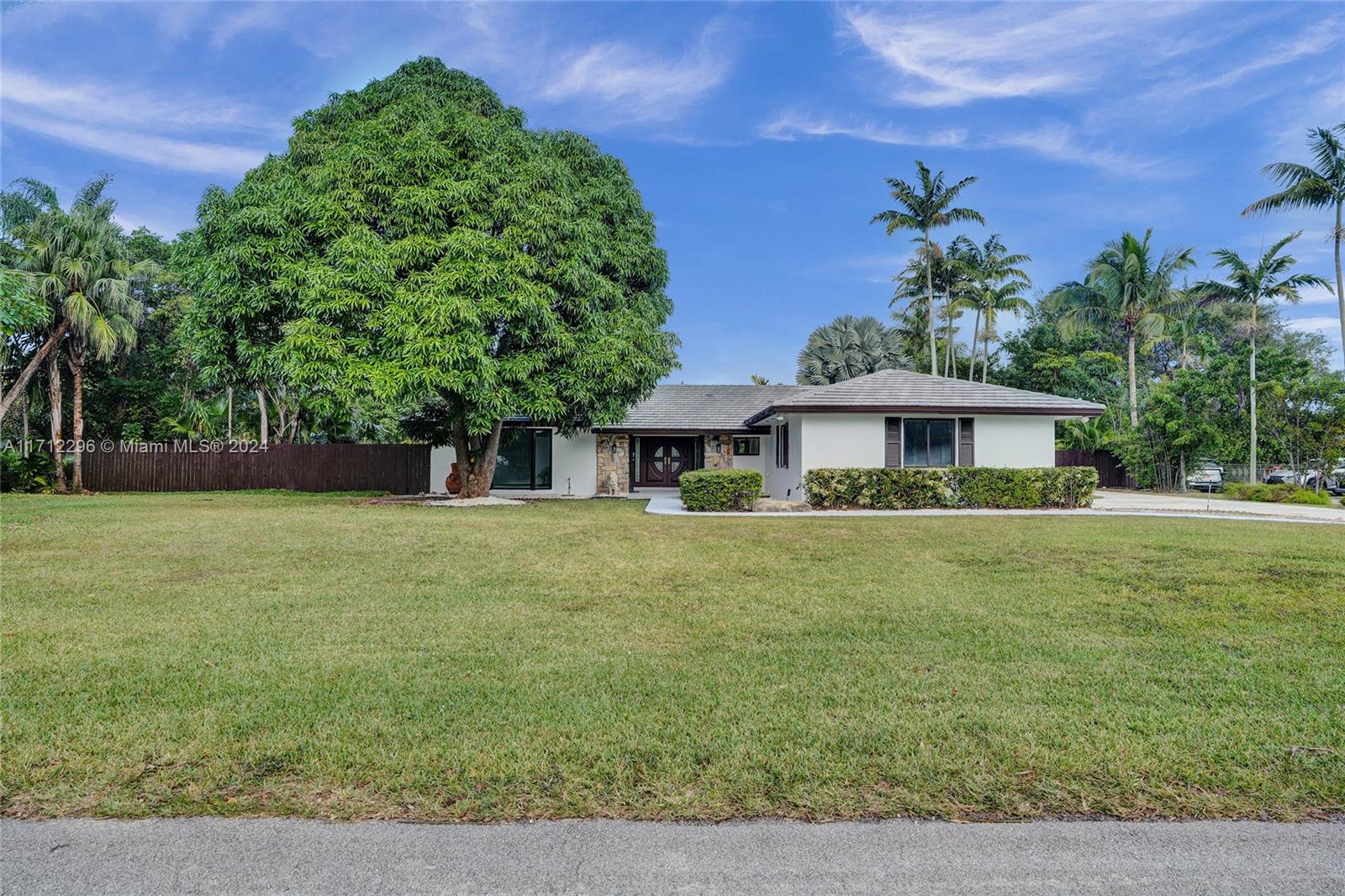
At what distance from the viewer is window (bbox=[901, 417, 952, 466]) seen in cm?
1638

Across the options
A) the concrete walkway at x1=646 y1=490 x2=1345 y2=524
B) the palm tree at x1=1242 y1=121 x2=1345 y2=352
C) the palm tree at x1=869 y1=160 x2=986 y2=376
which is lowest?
the concrete walkway at x1=646 y1=490 x2=1345 y2=524

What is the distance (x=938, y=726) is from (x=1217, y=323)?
4854 cm

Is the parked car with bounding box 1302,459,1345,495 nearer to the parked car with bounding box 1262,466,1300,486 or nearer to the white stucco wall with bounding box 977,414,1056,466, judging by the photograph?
the parked car with bounding box 1262,466,1300,486

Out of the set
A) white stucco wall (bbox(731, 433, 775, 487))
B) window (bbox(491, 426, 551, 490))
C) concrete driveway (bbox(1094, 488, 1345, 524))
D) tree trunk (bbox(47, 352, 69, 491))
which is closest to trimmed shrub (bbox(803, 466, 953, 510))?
concrete driveway (bbox(1094, 488, 1345, 524))

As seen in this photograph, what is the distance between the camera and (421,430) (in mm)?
18891

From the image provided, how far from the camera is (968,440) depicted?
16.4m

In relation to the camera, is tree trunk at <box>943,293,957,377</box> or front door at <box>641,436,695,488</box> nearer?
front door at <box>641,436,695,488</box>

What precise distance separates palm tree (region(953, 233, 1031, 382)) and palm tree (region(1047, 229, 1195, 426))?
2621 mm

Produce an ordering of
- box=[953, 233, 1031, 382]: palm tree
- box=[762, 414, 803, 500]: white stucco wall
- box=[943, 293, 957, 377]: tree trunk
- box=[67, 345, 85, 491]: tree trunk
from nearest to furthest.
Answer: box=[762, 414, 803, 500]: white stucco wall → box=[67, 345, 85, 491]: tree trunk → box=[953, 233, 1031, 382]: palm tree → box=[943, 293, 957, 377]: tree trunk

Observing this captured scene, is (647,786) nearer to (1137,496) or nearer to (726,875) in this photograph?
(726,875)

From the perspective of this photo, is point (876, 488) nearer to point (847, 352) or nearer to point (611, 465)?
point (611, 465)

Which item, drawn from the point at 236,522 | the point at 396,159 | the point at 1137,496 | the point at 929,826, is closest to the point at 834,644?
the point at 929,826

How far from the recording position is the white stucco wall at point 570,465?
21.0 metres

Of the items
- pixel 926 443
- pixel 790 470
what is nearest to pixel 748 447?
pixel 790 470
